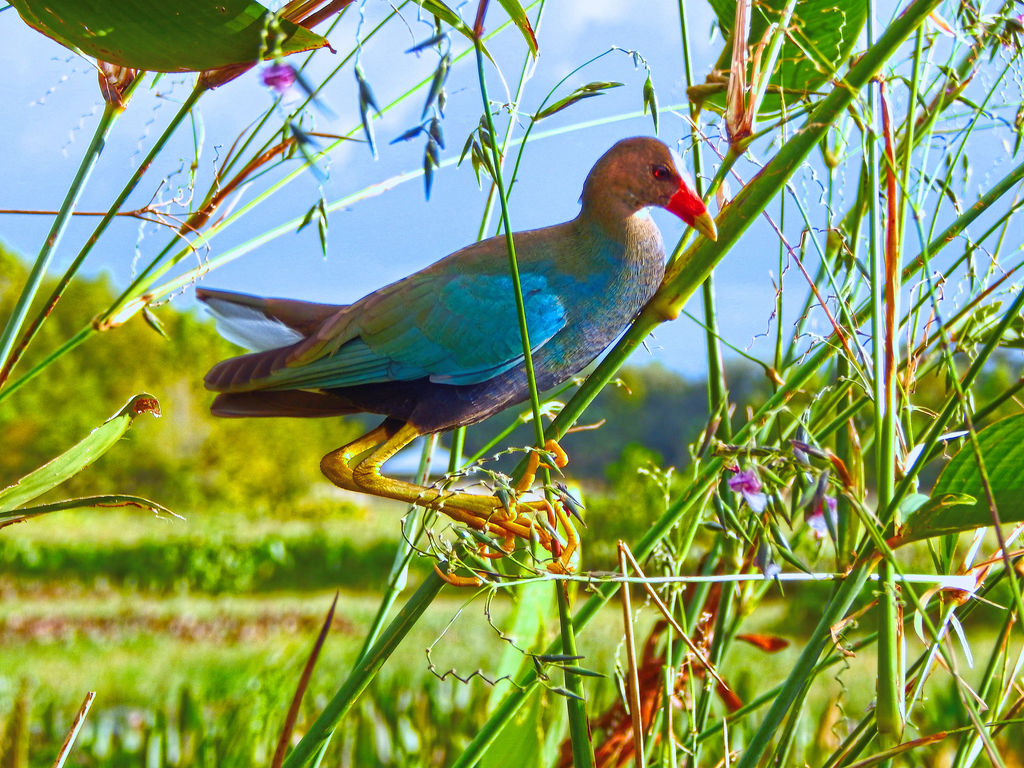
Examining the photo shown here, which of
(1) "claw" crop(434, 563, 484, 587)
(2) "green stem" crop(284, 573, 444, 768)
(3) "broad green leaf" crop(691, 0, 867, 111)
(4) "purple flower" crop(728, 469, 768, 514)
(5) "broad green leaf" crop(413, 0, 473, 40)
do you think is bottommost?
(2) "green stem" crop(284, 573, 444, 768)

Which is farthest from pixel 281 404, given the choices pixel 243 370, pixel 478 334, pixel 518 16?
pixel 518 16

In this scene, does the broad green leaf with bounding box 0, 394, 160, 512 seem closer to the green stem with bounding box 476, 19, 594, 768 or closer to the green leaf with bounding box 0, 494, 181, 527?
the green leaf with bounding box 0, 494, 181, 527

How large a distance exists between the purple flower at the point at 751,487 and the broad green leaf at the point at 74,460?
41 cm

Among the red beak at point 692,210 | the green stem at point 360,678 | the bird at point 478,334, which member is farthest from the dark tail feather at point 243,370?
the red beak at point 692,210

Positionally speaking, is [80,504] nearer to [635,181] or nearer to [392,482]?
[392,482]

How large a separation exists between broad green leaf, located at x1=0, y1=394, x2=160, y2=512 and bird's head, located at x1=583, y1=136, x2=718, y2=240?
380 mm

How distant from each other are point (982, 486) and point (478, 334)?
382mm

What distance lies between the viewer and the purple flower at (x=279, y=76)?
381 millimetres

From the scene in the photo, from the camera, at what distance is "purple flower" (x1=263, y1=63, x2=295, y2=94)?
1.25 feet

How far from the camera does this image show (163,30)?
0.50 meters

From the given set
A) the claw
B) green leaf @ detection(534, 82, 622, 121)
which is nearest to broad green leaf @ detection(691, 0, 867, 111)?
green leaf @ detection(534, 82, 622, 121)

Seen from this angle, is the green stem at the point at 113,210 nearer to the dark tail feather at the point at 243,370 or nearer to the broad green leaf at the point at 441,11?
the dark tail feather at the point at 243,370

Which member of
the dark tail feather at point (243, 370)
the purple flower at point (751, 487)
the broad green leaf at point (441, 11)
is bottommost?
the purple flower at point (751, 487)

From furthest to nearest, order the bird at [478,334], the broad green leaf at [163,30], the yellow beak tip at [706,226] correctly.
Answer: the bird at [478,334], the yellow beak tip at [706,226], the broad green leaf at [163,30]
